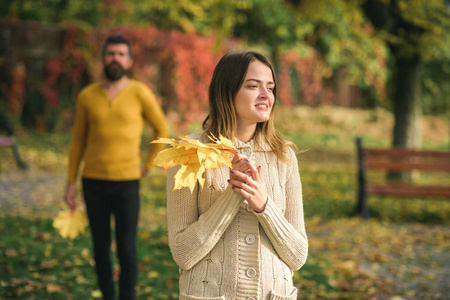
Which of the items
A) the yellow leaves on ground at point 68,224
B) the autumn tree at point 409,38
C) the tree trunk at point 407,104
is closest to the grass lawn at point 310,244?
the yellow leaves on ground at point 68,224

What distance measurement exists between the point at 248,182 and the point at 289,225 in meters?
0.30

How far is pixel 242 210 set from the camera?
2.06m

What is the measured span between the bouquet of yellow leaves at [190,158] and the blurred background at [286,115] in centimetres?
298

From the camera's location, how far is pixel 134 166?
374 cm

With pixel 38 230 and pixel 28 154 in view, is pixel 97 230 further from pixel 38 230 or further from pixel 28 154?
pixel 28 154

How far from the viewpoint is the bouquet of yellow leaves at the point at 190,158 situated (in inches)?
71.6

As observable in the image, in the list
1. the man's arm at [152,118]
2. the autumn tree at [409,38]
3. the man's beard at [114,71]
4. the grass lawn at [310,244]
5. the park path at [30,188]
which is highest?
the autumn tree at [409,38]

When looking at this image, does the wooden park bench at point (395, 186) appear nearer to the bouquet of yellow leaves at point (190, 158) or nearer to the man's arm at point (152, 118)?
the man's arm at point (152, 118)

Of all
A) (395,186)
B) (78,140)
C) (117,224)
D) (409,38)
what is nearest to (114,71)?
(78,140)

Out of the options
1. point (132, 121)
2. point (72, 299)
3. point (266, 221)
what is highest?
point (132, 121)

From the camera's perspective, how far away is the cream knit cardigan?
199 cm

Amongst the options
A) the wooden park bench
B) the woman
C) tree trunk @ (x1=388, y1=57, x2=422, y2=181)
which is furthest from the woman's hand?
tree trunk @ (x1=388, y1=57, x2=422, y2=181)

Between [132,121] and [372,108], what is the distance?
2143 centimetres

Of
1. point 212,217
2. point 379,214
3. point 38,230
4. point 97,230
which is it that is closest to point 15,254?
point 38,230
